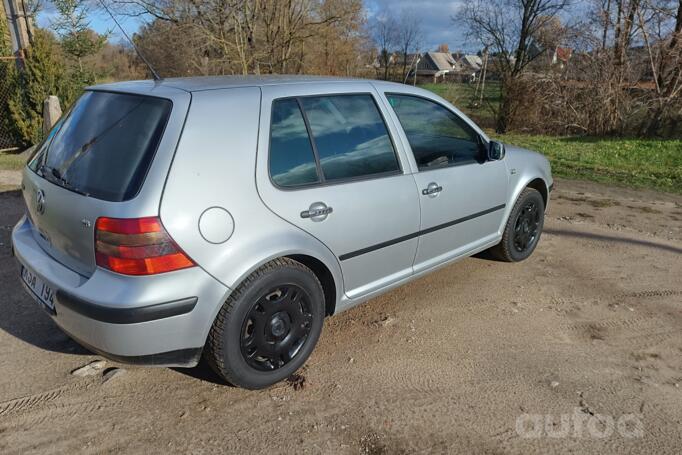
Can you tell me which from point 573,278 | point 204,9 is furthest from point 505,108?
point 573,278

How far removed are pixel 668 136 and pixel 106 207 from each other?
46.8 ft

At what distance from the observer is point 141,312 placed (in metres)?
2.32

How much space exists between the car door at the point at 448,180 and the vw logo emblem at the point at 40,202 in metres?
2.19

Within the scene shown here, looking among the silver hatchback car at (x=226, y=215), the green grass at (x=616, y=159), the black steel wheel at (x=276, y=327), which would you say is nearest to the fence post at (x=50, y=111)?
the silver hatchback car at (x=226, y=215)

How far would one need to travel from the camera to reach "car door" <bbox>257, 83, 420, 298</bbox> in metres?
2.76

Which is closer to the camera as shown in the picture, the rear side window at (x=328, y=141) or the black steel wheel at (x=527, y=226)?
the rear side window at (x=328, y=141)

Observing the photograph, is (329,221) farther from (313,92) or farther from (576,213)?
(576,213)

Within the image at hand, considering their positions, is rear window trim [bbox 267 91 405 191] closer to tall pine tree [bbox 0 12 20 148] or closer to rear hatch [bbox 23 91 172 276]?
rear hatch [bbox 23 91 172 276]

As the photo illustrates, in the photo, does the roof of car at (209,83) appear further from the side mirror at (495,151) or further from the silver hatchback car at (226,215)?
the side mirror at (495,151)

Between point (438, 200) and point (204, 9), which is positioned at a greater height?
point (204, 9)

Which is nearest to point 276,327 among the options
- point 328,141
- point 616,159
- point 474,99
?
point 328,141

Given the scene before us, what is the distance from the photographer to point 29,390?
2791 mm

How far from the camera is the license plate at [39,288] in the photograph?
2641mm

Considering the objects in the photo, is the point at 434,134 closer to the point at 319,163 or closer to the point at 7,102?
the point at 319,163
